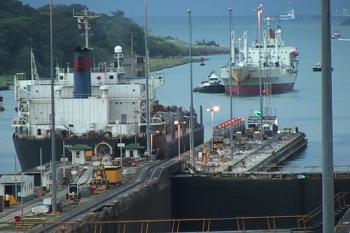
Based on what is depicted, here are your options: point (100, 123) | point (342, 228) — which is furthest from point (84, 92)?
point (342, 228)

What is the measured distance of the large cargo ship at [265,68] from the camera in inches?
3403

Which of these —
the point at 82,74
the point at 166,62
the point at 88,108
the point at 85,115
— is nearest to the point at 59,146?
the point at 88,108

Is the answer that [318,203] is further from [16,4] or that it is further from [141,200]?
[16,4]

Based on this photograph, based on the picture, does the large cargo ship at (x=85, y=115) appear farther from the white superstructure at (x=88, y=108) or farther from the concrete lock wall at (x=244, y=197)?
the concrete lock wall at (x=244, y=197)

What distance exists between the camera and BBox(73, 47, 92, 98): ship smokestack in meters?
41.2

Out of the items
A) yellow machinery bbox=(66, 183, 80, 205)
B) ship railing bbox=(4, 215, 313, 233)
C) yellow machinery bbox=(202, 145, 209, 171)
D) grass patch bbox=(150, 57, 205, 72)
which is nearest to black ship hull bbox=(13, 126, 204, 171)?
yellow machinery bbox=(202, 145, 209, 171)

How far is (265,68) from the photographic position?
86188mm

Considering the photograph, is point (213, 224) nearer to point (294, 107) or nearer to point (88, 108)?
point (88, 108)

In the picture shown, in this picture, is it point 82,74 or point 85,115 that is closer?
point 82,74

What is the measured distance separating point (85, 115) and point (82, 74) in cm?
162

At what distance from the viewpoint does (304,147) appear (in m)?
53.2

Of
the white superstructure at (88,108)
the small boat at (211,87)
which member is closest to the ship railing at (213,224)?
the white superstructure at (88,108)

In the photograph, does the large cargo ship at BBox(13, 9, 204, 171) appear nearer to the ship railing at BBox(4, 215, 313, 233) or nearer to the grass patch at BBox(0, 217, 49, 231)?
the ship railing at BBox(4, 215, 313, 233)

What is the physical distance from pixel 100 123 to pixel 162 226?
16.5 metres
